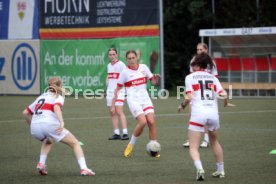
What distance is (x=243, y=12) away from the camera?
4516 cm

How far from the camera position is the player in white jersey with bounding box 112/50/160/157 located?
51.1 ft

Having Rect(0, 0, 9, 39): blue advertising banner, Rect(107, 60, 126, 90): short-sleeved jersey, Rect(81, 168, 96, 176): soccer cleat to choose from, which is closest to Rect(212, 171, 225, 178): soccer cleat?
Rect(81, 168, 96, 176): soccer cleat

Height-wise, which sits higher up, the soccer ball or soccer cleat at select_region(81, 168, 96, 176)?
the soccer ball

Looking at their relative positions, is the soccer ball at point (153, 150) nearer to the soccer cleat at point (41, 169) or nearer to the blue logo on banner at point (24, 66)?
the soccer cleat at point (41, 169)

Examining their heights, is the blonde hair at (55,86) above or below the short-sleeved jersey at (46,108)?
above

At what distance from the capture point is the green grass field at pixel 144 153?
12.5m

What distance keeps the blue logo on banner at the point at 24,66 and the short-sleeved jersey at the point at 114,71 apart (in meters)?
18.2

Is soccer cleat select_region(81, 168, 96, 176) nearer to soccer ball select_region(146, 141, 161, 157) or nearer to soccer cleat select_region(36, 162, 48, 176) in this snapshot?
soccer cleat select_region(36, 162, 48, 176)

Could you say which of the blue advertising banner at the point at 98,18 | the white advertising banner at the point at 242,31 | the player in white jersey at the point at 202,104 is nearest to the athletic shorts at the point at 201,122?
the player in white jersey at the point at 202,104

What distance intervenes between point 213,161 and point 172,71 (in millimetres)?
31254

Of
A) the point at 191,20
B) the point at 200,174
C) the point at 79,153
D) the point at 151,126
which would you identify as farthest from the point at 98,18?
the point at 200,174

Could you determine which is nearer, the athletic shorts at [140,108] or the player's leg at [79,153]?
the player's leg at [79,153]

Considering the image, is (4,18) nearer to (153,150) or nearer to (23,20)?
(23,20)

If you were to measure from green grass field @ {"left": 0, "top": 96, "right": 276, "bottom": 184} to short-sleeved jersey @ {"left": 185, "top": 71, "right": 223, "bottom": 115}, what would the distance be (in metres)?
1.04
